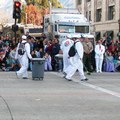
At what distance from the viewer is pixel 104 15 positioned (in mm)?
54219

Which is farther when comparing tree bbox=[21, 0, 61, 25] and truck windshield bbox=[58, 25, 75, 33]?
tree bbox=[21, 0, 61, 25]

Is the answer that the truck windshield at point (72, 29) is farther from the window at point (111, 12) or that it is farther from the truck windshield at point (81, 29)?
the window at point (111, 12)

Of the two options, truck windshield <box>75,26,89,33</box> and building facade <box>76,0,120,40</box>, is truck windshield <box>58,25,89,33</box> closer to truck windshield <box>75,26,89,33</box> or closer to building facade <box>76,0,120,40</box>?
truck windshield <box>75,26,89,33</box>

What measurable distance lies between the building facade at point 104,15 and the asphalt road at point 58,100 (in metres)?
32.7

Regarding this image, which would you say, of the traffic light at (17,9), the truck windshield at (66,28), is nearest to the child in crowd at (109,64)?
the traffic light at (17,9)

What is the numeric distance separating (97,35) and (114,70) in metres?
30.6

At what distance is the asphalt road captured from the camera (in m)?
10.1

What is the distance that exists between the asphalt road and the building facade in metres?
32.7

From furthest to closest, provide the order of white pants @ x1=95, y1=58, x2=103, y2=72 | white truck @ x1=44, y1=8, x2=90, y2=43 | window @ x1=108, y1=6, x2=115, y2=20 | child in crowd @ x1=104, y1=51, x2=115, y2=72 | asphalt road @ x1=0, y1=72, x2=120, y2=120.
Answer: window @ x1=108, y1=6, x2=115, y2=20
white truck @ x1=44, y1=8, x2=90, y2=43
child in crowd @ x1=104, y1=51, x2=115, y2=72
white pants @ x1=95, y1=58, x2=103, y2=72
asphalt road @ x1=0, y1=72, x2=120, y2=120

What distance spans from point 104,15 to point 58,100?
4262 cm

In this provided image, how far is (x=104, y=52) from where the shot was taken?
24641mm

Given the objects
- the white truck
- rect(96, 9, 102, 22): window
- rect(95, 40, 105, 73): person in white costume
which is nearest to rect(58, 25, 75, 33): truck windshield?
the white truck

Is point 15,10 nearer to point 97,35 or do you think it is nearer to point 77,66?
point 77,66

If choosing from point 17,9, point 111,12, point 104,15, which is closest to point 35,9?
point 104,15
